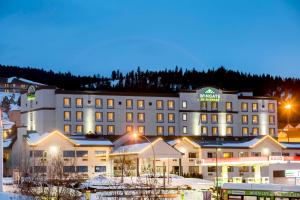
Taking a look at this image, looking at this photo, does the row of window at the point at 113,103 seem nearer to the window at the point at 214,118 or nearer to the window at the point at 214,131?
the window at the point at 214,118

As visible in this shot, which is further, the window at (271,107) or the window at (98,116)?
the window at (271,107)

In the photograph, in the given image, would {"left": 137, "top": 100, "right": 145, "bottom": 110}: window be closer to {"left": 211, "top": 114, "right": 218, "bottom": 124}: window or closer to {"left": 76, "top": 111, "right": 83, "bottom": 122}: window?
{"left": 76, "top": 111, "right": 83, "bottom": 122}: window

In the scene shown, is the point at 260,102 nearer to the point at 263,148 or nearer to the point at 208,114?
the point at 208,114

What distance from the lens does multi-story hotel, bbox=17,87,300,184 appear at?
98.1 meters

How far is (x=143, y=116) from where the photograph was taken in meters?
120

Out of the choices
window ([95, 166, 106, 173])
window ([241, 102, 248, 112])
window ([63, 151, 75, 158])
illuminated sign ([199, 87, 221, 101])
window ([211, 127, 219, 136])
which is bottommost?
window ([95, 166, 106, 173])

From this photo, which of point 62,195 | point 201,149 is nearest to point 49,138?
point 201,149

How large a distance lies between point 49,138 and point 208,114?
3511 cm

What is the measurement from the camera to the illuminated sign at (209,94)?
123 meters

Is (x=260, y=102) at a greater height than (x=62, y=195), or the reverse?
(x=260, y=102)

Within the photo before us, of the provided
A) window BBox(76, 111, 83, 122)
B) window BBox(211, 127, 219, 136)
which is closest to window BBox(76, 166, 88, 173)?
window BBox(76, 111, 83, 122)

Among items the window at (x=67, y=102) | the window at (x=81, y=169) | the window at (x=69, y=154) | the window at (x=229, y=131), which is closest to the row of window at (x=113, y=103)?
the window at (x=67, y=102)

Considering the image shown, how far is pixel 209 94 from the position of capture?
123m

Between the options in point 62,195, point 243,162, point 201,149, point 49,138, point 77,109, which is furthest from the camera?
point 77,109
